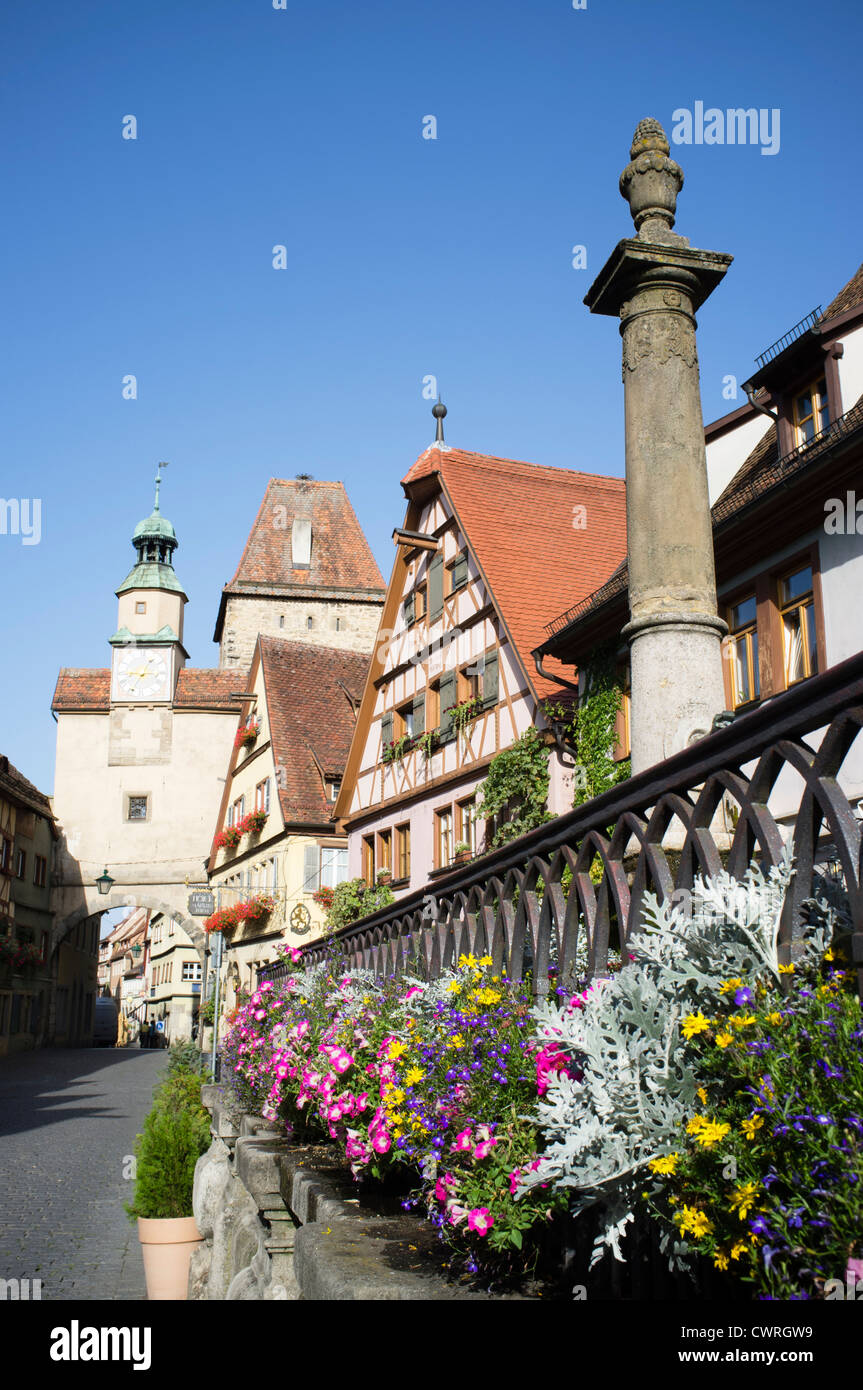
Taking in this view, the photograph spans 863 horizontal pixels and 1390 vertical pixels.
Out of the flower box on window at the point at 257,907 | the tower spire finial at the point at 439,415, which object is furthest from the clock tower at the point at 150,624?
the tower spire finial at the point at 439,415

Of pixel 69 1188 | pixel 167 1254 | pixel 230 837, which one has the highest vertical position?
pixel 230 837

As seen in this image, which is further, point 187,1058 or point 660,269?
point 187,1058

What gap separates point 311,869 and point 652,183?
23.8 meters

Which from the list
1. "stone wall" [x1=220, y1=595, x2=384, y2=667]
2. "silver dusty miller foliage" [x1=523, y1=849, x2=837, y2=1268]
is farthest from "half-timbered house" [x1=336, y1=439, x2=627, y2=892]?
"stone wall" [x1=220, y1=595, x2=384, y2=667]

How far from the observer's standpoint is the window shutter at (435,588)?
69.2ft

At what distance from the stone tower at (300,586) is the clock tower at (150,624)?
3.48 meters

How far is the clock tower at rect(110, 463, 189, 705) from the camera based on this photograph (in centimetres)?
4338

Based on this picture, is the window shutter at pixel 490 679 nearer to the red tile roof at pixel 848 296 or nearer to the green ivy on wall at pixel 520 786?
the green ivy on wall at pixel 520 786

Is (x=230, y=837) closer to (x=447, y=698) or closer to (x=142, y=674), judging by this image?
(x=142, y=674)

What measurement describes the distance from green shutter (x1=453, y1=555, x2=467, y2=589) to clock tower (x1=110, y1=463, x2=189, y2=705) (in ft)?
80.6

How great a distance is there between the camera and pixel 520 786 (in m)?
17.0

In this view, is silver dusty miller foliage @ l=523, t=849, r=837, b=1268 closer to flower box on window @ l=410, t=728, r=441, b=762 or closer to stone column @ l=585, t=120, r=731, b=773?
stone column @ l=585, t=120, r=731, b=773

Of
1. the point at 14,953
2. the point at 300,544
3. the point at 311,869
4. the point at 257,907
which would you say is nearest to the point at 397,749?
the point at 311,869
